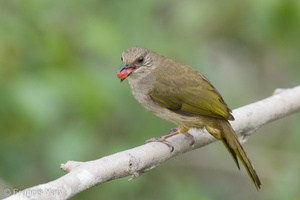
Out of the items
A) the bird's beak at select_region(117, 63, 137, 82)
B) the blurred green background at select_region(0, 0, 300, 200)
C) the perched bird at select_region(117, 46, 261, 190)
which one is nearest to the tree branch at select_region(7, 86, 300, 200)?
the perched bird at select_region(117, 46, 261, 190)

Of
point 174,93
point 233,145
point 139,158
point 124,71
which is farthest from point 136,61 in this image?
point 139,158

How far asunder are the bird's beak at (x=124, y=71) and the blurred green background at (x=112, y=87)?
0.55 ft

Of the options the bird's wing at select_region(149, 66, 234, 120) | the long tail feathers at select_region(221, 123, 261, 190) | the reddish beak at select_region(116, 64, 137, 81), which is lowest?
the long tail feathers at select_region(221, 123, 261, 190)

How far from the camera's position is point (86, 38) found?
4.76 m

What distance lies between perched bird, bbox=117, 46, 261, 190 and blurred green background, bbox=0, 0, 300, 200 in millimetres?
208

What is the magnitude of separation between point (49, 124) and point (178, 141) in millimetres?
994

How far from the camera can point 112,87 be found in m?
4.61

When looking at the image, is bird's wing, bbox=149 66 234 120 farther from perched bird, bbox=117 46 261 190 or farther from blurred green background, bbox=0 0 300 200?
blurred green background, bbox=0 0 300 200

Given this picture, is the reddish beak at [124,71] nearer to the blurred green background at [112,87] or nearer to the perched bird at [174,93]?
the perched bird at [174,93]

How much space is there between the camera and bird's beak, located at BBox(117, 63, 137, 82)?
170 inches

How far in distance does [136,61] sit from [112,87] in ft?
0.82

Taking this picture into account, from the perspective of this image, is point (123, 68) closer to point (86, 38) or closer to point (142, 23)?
point (86, 38)

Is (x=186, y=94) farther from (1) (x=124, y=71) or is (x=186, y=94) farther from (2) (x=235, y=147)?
(2) (x=235, y=147)

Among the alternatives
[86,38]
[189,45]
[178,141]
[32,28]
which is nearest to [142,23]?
[189,45]
